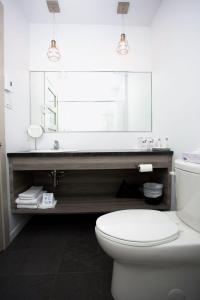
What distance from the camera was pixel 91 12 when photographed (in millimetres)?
1723

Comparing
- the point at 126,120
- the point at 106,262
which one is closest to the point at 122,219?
the point at 106,262

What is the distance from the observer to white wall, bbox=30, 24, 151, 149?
1880 millimetres

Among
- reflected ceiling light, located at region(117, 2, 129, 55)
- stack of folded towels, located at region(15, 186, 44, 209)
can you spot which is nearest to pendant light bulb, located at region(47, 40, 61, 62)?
reflected ceiling light, located at region(117, 2, 129, 55)

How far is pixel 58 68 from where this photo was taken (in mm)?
1890

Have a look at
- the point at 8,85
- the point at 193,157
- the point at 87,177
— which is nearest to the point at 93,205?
the point at 87,177

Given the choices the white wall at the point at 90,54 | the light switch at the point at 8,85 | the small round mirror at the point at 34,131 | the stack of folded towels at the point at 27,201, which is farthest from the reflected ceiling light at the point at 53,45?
the stack of folded towels at the point at 27,201

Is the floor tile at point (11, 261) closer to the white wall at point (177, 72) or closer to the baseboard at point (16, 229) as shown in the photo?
the baseboard at point (16, 229)

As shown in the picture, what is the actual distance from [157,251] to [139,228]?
119 millimetres

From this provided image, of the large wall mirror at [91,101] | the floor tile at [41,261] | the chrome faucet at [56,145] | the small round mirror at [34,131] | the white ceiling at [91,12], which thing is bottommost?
the floor tile at [41,261]

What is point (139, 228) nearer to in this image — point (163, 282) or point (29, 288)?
point (163, 282)

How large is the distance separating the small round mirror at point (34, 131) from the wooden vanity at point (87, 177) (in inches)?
16.3

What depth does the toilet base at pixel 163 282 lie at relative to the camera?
2.58ft

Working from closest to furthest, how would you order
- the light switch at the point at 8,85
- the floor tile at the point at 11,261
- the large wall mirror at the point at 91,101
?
the floor tile at the point at 11,261
the light switch at the point at 8,85
the large wall mirror at the point at 91,101

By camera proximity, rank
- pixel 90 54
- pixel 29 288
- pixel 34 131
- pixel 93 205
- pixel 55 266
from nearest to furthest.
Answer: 1. pixel 29 288
2. pixel 55 266
3. pixel 93 205
4. pixel 34 131
5. pixel 90 54
